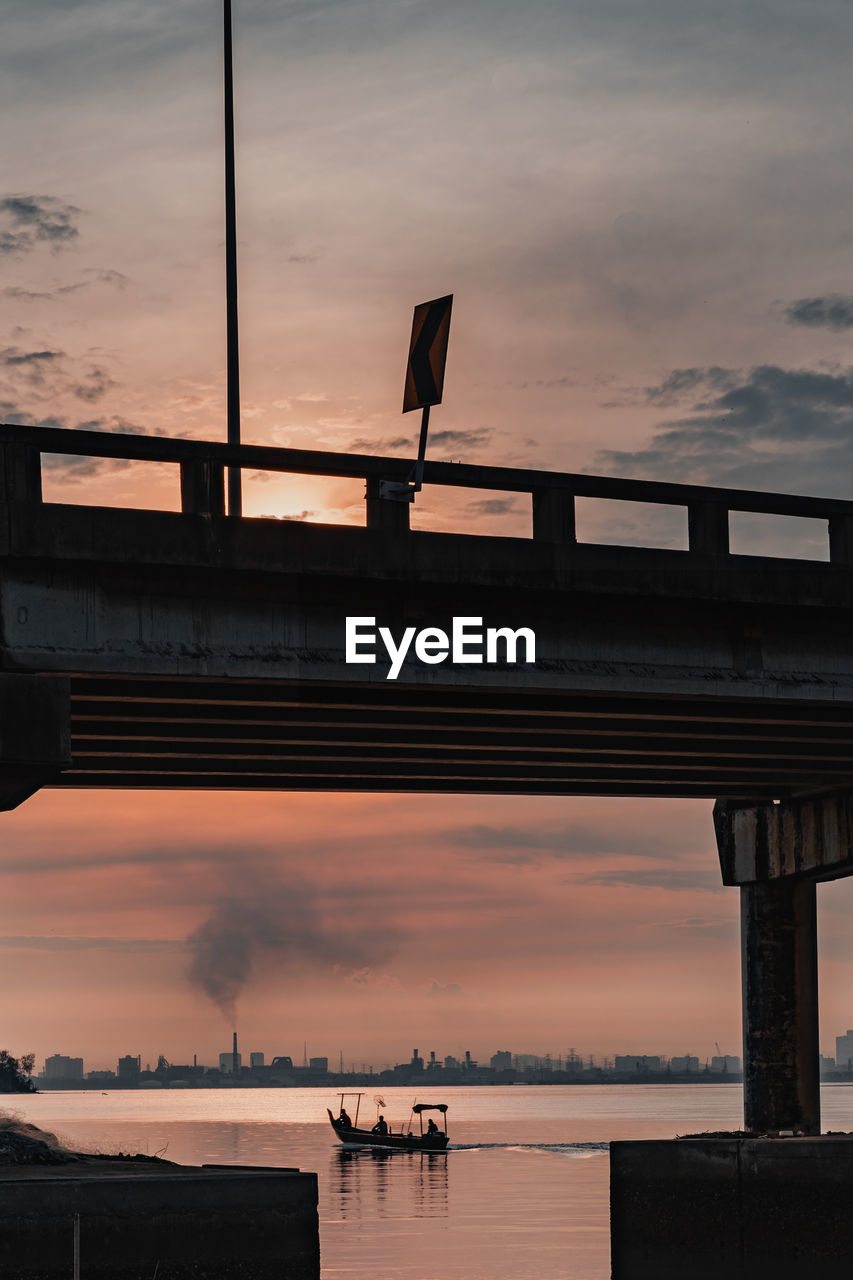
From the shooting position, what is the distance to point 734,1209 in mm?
32969

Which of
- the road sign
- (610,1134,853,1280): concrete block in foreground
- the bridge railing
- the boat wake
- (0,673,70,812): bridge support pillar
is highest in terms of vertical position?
the road sign

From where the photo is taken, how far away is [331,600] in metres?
26.9

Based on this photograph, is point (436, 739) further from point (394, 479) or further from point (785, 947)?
point (785, 947)

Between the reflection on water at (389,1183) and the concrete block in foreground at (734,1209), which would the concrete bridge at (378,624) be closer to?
the concrete block in foreground at (734,1209)

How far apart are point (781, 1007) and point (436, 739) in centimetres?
1398

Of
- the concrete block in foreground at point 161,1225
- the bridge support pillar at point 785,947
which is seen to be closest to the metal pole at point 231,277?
the concrete block in foreground at point 161,1225

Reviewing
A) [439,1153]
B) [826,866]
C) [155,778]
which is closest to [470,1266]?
[826,866]

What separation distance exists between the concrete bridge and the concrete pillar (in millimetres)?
7635

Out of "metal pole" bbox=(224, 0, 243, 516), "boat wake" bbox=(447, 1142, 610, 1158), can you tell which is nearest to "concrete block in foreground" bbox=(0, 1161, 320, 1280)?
"metal pole" bbox=(224, 0, 243, 516)

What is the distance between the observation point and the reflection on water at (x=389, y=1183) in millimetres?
76938

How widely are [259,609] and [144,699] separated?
232 cm

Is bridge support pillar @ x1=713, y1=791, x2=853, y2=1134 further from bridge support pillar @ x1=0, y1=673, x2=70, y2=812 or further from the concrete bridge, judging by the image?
bridge support pillar @ x1=0, y1=673, x2=70, y2=812

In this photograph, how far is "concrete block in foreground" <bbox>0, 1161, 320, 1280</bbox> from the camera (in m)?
22.5

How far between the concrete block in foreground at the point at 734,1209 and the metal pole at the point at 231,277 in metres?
14.0
